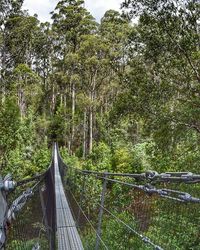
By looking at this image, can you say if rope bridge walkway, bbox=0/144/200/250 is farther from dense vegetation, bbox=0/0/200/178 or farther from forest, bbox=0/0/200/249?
dense vegetation, bbox=0/0/200/178

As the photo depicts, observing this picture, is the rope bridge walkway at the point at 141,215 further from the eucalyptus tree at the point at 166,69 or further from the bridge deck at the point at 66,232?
the eucalyptus tree at the point at 166,69

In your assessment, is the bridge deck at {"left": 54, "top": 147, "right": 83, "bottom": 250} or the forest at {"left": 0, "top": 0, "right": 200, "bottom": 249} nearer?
the bridge deck at {"left": 54, "top": 147, "right": 83, "bottom": 250}

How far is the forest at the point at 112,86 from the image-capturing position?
8141 mm

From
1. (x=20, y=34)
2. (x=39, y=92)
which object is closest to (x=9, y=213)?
(x=20, y=34)

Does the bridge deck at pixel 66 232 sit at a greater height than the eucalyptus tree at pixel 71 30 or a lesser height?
lesser

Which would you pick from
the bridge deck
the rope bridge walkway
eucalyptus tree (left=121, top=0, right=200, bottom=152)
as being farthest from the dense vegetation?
the rope bridge walkway

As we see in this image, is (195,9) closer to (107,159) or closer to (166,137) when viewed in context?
(166,137)

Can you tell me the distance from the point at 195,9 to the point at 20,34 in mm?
10487

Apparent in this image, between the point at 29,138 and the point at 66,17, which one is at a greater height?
the point at 66,17

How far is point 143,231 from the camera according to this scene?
5.16 ft

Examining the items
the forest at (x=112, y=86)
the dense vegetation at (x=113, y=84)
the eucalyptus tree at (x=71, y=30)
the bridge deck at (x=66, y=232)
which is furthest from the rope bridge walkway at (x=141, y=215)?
the eucalyptus tree at (x=71, y=30)

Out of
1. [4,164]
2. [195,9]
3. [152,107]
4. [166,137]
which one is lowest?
[4,164]

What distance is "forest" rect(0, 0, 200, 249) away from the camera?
26.7ft

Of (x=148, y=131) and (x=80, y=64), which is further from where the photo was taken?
(x=80, y=64)
